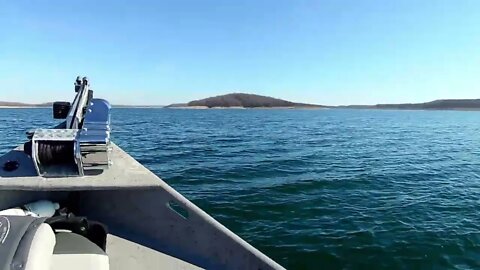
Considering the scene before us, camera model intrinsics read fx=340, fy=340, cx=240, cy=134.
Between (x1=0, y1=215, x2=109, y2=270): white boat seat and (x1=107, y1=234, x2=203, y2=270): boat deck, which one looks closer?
(x1=0, y1=215, x2=109, y2=270): white boat seat

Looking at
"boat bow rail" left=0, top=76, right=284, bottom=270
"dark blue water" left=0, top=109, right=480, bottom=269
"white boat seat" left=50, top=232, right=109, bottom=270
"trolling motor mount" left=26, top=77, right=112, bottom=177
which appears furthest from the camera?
"dark blue water" left=0, top=109, right=480, bottom=269

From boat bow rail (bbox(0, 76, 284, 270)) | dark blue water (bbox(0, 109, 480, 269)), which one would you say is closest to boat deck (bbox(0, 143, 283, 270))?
boat bow rail (bbox(0, 76, 284, 270))

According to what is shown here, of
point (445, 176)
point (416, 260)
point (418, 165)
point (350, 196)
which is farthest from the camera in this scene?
point (418, 165)

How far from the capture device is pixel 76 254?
3.28 metres

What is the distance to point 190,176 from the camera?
13.5 metres

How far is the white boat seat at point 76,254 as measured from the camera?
123 inches

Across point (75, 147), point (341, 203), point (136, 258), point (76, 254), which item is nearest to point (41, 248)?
point (76, 254)

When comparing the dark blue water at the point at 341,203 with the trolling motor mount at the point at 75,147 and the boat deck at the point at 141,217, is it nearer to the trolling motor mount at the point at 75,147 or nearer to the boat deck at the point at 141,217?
the boat deck at the point at 141,217

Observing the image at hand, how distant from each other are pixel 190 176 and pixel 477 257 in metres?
9.51

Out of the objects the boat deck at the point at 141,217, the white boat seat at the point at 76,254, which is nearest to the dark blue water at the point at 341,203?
the boat deck at the point at 141,217

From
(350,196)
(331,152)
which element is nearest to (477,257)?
(350,196)

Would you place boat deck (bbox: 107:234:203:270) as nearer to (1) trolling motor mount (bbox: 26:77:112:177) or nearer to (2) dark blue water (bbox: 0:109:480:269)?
(1) trolling motor mount (bbox: 26:77:112:177)

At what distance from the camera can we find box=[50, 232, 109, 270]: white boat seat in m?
3.13

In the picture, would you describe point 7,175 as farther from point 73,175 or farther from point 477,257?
point 477,257
